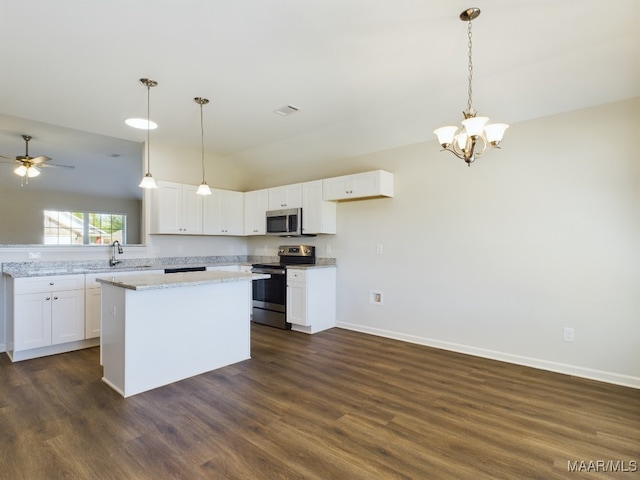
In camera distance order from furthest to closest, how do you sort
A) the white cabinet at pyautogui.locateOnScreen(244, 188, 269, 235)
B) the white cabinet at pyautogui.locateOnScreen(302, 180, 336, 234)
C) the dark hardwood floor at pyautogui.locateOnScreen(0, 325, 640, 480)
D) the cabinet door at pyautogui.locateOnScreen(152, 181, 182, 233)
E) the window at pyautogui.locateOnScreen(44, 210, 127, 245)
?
the white cabinet at pyautogui.locateOnScreen(244, 188, 269, 235), the cabinet door at pyautogui.locateOnScreen(152, 181, 182, 233), the white cabinet at pyautogui.locateOnScreen(302, 180, 336, 234), the window at pyautogui.locateOnScreen(44, 210, 127, 245), the dark hardwood floor at pyautogui.locateOnScreen(0, 325, 640, 480)

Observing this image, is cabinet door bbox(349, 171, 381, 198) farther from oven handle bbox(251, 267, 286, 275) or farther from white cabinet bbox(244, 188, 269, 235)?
white cabinet bbox(244, 188, 269, 235)

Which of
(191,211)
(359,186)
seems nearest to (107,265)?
(191,211)

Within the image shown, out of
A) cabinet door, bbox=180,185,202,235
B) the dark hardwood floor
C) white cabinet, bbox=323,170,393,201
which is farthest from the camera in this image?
cabinet door, bbox=180,185,202,235

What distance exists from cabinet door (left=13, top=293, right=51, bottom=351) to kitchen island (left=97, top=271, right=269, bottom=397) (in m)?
1.14

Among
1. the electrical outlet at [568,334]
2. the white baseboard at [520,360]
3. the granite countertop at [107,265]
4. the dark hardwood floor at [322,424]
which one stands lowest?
the dark hardwood floor at [322,424]

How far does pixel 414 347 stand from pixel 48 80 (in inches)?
182

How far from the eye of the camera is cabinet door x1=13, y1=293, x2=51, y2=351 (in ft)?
11.7

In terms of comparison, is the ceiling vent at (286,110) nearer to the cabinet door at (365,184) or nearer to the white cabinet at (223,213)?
the cabinet door at (365,184)

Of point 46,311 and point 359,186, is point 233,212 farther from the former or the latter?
point 46,311

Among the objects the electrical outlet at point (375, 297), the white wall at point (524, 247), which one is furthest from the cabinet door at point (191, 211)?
the electrical outlet at point (375, 297)

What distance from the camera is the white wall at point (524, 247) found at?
9.77 feet

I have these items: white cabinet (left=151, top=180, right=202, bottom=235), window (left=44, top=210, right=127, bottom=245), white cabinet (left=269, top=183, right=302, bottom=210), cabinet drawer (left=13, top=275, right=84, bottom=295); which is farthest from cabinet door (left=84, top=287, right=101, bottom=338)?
white cabinet (left=269, top=183, right=302, bottom=210)

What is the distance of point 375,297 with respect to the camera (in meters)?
4.63

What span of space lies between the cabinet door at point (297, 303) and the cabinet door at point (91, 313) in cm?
235
